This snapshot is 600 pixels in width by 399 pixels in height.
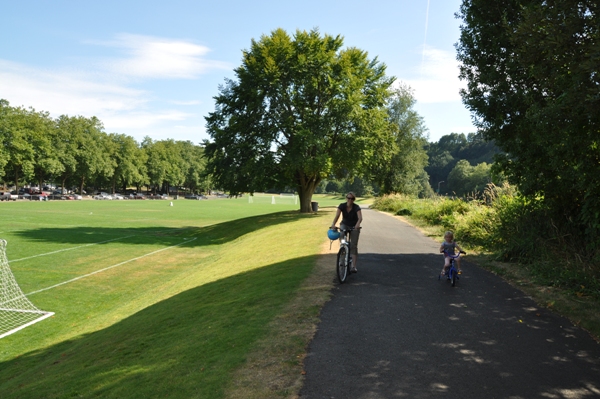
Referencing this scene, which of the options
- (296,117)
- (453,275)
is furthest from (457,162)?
(453,275)

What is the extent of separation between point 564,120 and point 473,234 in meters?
9.56

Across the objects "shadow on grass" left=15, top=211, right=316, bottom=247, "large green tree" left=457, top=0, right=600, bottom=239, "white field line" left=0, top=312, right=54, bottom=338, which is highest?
"large green tree" left=457, top=0, right=600, bottom=239

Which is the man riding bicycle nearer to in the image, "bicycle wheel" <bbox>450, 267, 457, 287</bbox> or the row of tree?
"bicycle wheel" <bbox>450, 267, 457, 287</bbox>

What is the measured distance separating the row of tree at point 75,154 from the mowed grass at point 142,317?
167ft

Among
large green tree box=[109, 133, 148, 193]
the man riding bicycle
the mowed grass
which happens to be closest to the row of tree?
large green tree box=[109, 133, 148, 193]

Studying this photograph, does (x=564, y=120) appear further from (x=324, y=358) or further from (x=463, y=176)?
(x=463, y=176)

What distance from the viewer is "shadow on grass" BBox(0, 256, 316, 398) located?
6.23 meters

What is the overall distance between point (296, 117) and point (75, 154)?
70.3m

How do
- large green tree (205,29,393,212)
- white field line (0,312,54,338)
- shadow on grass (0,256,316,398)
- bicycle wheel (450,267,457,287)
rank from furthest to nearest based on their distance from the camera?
1. large green tree (205,29,393,212)
2. white field line (0,312,54,338)
3. bicycle wheel (450,267,457,287)
4. shadow on grass (0,256,316,398)

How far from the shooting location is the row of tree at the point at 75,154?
247 feet

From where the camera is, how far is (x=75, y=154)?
300 ft

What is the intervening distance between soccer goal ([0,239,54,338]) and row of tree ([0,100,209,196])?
57.0 meters

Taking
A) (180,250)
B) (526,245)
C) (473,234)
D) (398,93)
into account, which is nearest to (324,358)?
(526,245)

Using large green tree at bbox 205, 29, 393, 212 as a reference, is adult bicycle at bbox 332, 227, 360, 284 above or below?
below
